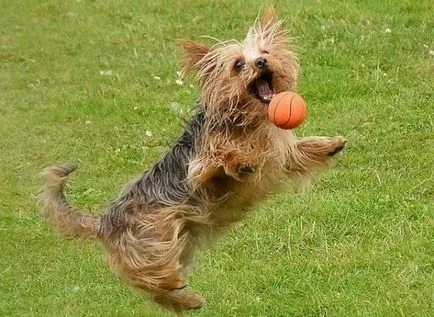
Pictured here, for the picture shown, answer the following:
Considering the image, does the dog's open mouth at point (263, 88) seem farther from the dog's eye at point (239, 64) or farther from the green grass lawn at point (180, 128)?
the green grass lawn at point (180, 128)

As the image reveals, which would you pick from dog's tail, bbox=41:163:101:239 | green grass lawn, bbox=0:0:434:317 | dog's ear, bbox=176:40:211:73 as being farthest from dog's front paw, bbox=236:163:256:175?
green grass lawn, bbox=0:0:434:317

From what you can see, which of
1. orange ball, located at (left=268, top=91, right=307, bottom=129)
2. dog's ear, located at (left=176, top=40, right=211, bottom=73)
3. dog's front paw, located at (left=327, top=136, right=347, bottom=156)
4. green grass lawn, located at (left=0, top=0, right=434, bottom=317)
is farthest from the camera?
green grass lawn, located at (left=0, top=0, right=434, bottom=317)

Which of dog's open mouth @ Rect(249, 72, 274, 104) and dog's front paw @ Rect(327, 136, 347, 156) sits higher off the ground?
dog's open mouth @ Rect(249, 72, 274, 104)

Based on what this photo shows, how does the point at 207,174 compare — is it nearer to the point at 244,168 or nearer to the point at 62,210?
the point at 244,168

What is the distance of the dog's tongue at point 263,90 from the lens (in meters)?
5.30

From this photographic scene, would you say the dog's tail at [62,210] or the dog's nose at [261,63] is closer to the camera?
A: the dog's nose at [261,63]

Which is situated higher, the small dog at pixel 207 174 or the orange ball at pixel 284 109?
the orange ball at pixel 284 109

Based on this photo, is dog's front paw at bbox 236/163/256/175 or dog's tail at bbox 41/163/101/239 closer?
dog's front paw at bbox 236/163/256/175

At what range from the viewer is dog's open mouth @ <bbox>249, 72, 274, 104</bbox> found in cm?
529

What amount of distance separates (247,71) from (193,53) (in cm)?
47

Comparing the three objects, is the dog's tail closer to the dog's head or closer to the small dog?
the small dog

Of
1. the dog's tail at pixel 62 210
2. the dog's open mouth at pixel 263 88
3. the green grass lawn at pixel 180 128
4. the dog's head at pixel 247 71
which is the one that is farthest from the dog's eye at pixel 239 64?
the green grass lawn at pixel 180 128

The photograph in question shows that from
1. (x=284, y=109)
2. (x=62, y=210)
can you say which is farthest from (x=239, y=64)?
(x=62, y=210)

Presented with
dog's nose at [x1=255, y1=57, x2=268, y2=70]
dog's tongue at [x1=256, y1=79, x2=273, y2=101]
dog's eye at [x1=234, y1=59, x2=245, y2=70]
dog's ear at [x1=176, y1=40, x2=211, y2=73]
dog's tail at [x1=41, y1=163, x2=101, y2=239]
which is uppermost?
dog's nose at [x1=255, y1=57, x2=268, y2=70]
